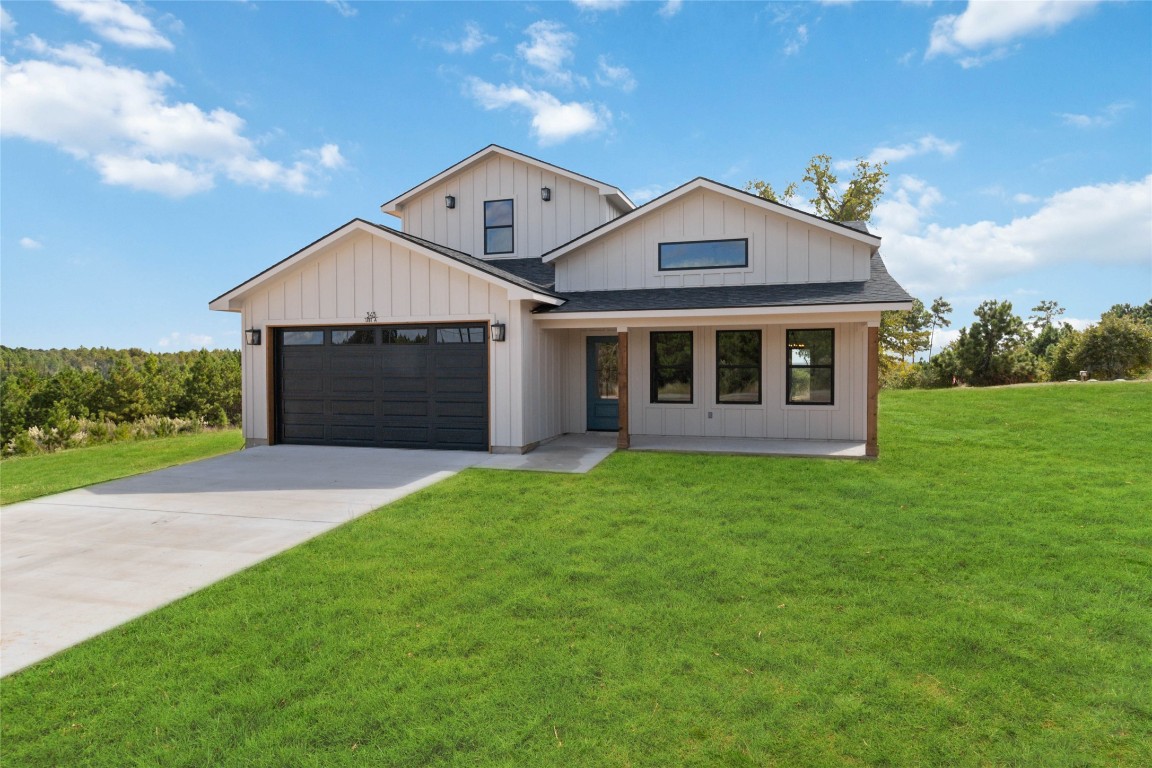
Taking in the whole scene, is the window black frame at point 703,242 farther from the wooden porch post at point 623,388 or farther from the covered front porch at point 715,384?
the wooden porch post at point 623,388

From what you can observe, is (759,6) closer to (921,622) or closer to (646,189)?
(646,189)

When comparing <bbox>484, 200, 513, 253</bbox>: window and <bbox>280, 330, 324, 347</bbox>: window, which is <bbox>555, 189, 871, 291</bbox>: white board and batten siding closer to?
<bbox>484, 200, 513, 253</bbox>: window

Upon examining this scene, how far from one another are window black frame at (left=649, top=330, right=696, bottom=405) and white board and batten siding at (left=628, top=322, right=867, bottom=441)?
43mm

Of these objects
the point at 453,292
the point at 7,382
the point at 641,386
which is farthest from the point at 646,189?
the point at 7,382

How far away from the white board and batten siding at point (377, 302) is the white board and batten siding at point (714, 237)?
9.59 ft

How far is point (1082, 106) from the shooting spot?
12867 millimetres

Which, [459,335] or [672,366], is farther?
[672,366]

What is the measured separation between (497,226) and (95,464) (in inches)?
384

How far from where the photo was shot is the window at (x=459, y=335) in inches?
424

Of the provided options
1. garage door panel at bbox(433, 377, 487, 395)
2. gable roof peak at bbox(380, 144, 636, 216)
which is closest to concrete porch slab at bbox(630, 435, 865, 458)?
garage door panel at bbox(433, 377, 487, 395)

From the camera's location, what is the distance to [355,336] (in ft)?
37.6

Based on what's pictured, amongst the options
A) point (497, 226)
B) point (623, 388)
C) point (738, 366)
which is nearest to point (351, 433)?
point (623, 388)

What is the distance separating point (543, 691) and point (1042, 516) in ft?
20.8

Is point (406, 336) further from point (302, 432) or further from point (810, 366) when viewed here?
point (810, 366)
